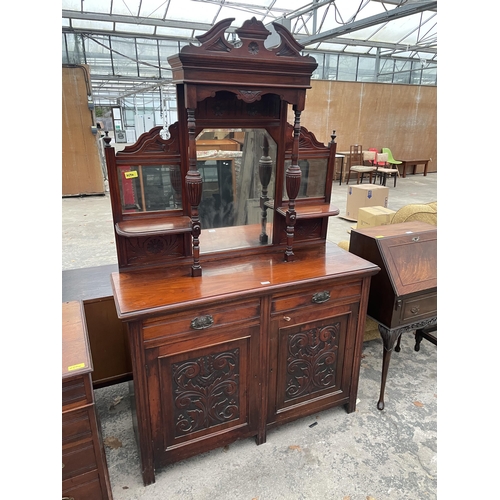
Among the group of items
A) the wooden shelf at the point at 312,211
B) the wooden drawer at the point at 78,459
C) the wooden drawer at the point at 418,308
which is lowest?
the wooden drawer at the point at 78,459

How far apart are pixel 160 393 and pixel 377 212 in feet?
10.7

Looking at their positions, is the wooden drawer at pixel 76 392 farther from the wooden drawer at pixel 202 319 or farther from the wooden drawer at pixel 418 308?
the wooden drawer at pixel 418 308

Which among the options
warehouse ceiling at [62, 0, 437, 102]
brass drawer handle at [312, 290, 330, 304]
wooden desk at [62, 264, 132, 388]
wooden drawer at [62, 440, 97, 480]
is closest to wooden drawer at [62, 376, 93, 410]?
wooden drawer at [62, 440, 97, 480]

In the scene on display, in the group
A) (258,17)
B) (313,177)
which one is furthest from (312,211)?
(258,17)

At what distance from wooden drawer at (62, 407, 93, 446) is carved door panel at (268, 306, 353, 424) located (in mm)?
871

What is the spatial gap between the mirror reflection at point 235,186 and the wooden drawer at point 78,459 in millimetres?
1018

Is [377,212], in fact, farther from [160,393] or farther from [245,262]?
[160,393]

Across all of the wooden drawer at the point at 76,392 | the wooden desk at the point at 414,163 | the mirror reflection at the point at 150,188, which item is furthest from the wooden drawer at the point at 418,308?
the wooden desk at the point at 414,163

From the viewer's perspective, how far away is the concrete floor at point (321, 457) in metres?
1.74

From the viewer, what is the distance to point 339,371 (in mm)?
2078

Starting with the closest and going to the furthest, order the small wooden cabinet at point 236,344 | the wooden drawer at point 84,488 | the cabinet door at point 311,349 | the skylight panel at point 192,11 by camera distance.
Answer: the wooden drawer at point 84,488 → the small wooden cabinet at point 236,344 → the cabinet door at point 311,349 → the skylight panel at point 192,11

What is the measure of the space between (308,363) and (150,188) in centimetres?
124

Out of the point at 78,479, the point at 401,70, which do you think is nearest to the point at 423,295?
the point at 78,479

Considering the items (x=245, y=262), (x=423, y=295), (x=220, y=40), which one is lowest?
(x=423, y=295)
